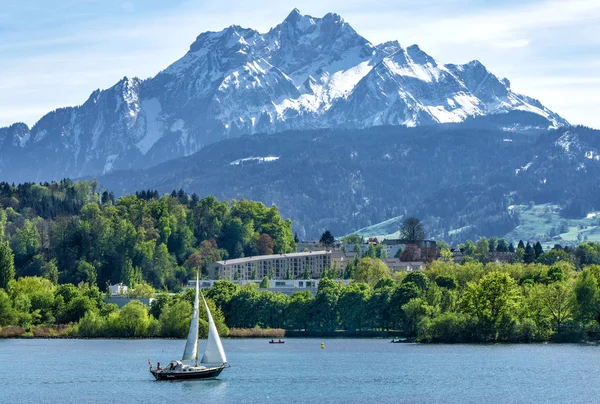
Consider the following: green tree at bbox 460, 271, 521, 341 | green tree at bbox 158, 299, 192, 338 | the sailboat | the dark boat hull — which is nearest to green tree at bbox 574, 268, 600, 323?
green tree at bbox 460, 271, 521, 341

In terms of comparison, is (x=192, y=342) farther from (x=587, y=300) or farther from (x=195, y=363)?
(x=587, y=300)

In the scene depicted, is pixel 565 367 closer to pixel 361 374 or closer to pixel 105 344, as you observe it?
pixel 361 374

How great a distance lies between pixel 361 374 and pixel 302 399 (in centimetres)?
Answer: 2334

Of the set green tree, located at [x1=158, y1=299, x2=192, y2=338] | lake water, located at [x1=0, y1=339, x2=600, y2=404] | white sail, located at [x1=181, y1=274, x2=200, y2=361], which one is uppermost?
green tree, located at [x1=158, y1=299, x2=192, y2=338]

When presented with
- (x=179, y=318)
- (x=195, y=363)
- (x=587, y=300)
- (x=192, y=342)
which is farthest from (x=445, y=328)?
(x=192, y=342)

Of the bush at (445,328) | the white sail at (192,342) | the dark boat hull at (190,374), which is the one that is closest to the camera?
the dark boat hull at (190,374)

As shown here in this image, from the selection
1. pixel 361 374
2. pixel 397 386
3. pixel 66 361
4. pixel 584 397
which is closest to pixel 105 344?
pixel 66 361

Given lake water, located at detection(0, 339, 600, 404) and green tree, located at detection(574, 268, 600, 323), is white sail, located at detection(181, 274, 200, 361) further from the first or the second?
green tree, located at detection(574, 268, 600, 323)

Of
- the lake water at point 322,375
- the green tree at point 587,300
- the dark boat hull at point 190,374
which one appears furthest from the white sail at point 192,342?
the green tree at point 587,300

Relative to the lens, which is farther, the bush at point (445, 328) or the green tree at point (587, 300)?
the green tree at point (587, 300)

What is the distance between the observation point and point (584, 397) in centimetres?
11469

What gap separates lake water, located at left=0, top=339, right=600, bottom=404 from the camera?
117 meters

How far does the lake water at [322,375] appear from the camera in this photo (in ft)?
383

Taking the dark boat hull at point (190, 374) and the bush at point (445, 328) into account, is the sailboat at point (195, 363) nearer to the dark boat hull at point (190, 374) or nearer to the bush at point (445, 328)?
the dark boat hull at point (190, 374)
